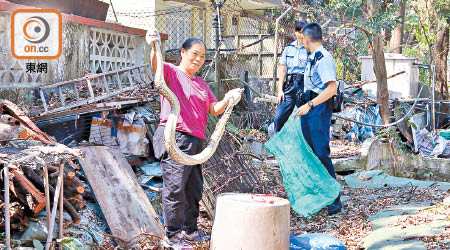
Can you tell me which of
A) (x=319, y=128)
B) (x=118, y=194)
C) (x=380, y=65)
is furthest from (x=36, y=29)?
(x=380, y=65)

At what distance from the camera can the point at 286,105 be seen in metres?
5.98

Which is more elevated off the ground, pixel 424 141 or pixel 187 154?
pixel 187 154

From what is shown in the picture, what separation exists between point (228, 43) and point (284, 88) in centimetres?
712

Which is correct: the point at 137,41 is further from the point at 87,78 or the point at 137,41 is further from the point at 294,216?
the point at 294,216

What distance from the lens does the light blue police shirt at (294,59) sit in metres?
5.90

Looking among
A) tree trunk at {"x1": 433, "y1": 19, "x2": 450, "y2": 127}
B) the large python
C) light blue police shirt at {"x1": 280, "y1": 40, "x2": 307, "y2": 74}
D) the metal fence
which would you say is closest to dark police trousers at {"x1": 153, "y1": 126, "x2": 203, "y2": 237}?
the large python

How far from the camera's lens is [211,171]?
19.4ft

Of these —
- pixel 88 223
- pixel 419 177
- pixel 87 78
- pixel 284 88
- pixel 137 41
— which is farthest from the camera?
pixel 419 177

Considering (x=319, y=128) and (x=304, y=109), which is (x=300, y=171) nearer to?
(x=319, y=128)

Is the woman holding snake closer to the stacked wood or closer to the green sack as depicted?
the stacked wood

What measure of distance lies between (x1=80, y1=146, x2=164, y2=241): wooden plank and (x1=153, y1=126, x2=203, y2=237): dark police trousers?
2.72 feet

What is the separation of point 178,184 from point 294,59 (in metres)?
2.62

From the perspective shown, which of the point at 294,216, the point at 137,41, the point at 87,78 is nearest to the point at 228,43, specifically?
the point at 137,41

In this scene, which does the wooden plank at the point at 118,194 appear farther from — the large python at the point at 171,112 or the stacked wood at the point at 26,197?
the large python at the point at 171,112
